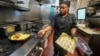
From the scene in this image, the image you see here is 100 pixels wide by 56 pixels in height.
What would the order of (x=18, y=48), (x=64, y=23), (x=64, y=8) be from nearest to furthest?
(x=18, y=48), (x=64, y=8), (x=64, y=23)

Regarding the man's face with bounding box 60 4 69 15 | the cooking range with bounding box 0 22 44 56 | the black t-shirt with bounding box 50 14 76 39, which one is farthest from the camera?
the black t-shirt with bounding box 50 14 76 39

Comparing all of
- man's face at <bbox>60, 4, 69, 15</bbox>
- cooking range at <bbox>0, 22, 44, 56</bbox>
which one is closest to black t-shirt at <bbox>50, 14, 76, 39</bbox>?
man's face at <bbox>60, 4, 69, 15</bbox>

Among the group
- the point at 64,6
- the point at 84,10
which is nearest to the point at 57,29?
the point at 64,6

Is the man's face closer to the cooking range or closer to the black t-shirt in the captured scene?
the black t-shirt

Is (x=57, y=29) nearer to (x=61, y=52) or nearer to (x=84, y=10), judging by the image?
(x=61, y=52)

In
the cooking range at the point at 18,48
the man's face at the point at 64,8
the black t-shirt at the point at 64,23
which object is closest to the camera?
the cooking range at the point at 18,48

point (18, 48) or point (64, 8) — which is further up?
point (64, 8)

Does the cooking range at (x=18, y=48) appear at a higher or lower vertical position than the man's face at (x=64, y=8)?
lower

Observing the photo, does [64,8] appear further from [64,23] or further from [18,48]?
[18,48]

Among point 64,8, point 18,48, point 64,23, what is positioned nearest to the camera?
point 18,48

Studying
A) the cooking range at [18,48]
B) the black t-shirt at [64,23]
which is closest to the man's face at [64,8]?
the black t-shirt at [64,23]

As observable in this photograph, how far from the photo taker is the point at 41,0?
327 centimetres

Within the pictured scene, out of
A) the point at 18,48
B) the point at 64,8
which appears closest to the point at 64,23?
the point at 64,8

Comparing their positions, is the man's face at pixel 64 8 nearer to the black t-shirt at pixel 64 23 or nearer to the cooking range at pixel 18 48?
the black t-shirt at pixel 64 23
